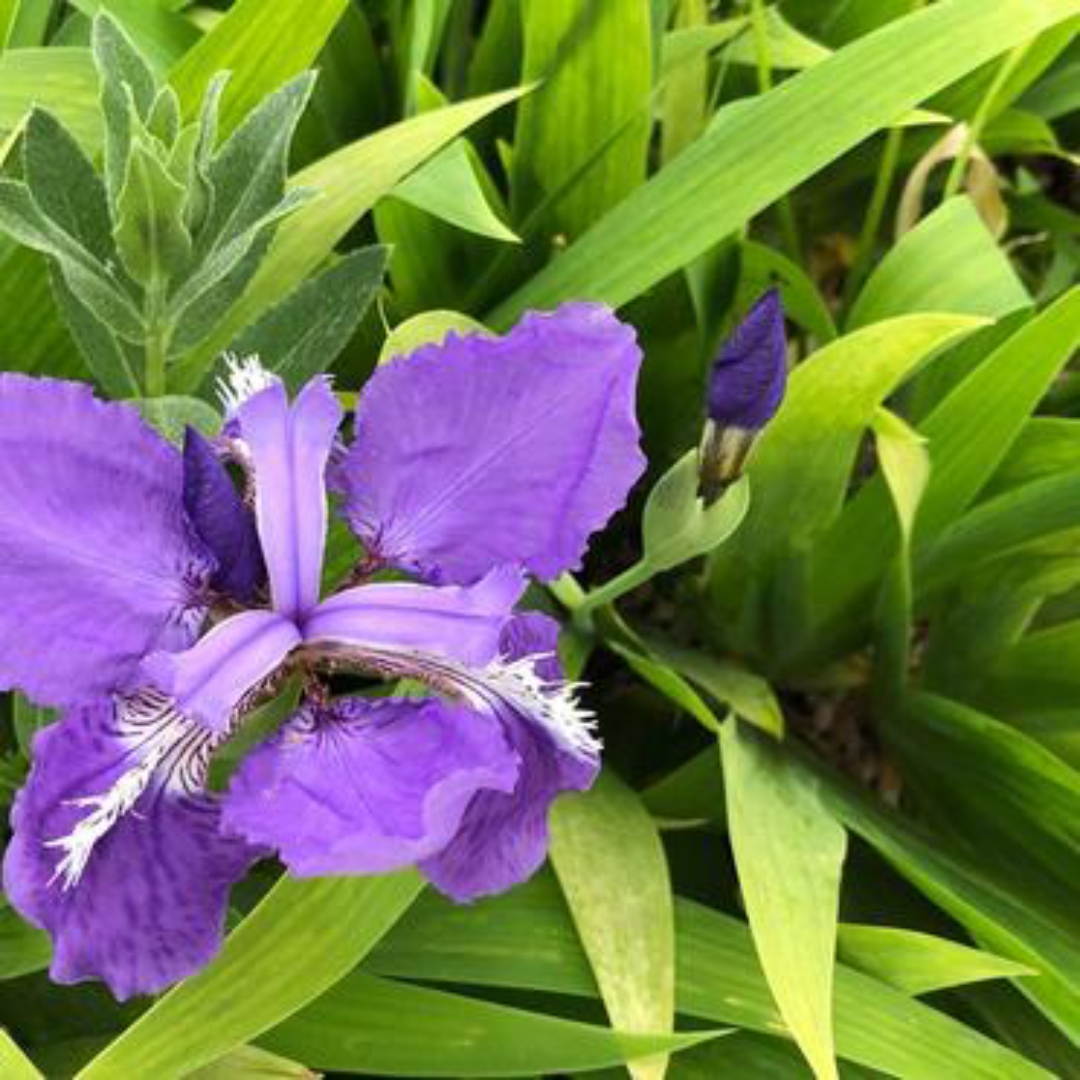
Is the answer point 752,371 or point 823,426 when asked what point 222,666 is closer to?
point 752,371

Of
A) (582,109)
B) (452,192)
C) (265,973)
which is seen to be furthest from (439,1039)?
(582,109)

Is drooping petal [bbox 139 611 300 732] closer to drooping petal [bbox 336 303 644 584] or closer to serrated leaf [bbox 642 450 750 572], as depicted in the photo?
drooping petal [bbox 336 303 644 584]

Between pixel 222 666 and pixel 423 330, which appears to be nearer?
pixel 222 666

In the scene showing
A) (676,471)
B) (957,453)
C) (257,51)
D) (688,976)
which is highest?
(257,51)

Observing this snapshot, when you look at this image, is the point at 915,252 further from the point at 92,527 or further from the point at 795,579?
the point at 92,527

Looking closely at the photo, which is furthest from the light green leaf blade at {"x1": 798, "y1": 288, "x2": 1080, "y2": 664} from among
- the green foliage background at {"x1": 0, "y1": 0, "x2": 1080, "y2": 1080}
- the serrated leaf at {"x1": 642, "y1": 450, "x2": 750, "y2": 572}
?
→ the serrated leaf at {"x1": 642, "y1": 450, "x2": 750, "y2": 572}

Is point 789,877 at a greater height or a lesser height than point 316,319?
lesser

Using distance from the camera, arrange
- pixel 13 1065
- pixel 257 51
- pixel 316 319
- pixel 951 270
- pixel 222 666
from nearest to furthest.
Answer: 1. pixel 222 666
2. pixel 13 1065
3. pixel 316 319
4. pixel 257 51
5. pixel 951 270
